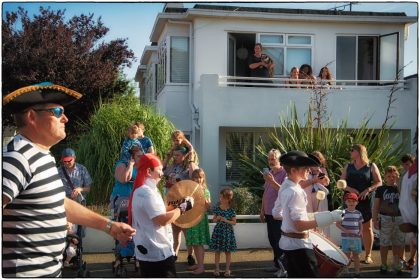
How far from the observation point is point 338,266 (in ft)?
22.5

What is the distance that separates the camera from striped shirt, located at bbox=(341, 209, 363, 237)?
27.6 ft

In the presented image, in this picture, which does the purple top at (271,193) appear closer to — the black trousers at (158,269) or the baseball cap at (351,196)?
the baseball cap at (351,196)

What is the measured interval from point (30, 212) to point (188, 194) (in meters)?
2.68

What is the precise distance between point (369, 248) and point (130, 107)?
701 cm

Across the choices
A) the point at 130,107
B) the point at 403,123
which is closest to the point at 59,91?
the point at 130,107

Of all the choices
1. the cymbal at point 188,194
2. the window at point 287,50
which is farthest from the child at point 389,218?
the window at point 287,50

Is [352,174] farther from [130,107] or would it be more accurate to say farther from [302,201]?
[130,107]

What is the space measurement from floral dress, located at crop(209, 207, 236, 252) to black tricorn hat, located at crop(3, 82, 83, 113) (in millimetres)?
4435

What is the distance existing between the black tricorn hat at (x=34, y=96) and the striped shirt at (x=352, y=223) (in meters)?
4.93

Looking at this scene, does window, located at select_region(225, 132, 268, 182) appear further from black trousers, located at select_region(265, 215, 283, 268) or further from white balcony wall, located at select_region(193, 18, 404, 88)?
black trousers, located at select_region(265, 215, 283, 268)

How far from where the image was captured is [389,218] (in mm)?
8820

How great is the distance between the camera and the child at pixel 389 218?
28.6 ft

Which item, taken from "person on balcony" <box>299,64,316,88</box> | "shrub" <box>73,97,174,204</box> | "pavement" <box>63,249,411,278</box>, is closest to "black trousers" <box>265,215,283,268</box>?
"pavement" <box>63,249,411,278</box>

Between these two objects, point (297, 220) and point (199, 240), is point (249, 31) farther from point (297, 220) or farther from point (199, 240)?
point (297, 220)
